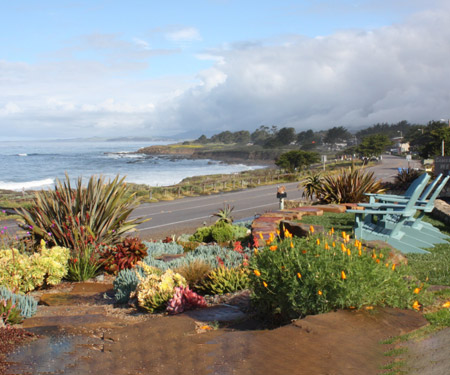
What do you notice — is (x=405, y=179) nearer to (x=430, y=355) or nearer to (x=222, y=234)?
(x=222, y=234)

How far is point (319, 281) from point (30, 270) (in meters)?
4.87

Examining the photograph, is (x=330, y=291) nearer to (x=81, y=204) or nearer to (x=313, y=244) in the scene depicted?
(x=313, y=244)

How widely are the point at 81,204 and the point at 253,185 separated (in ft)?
102

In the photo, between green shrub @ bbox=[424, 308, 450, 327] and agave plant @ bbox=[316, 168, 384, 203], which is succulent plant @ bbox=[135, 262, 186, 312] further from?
agave plant @ bbox=[316, 168, 384, 203]

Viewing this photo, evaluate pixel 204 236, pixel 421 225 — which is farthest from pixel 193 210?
pixel 421 225

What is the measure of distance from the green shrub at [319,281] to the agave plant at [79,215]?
4.77 m

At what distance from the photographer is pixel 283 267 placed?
4656 millimetres

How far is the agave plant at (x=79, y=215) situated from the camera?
897 centimetres

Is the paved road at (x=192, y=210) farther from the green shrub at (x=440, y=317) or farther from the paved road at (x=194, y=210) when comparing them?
the green shrub at (x=440, y=317)

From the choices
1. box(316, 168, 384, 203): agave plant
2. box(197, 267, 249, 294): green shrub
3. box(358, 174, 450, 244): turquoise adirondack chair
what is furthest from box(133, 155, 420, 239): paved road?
box(197, 267, 249, 294): green shrub

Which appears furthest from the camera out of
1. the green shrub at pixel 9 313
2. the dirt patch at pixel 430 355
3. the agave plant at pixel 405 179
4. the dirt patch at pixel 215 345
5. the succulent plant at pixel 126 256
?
the agave plant at pixel 405 179

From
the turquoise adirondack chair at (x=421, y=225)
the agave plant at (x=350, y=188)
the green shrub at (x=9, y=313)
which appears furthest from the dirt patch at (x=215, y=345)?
the agave plant at (x=350, y=188)

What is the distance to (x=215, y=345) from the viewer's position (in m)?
4.15

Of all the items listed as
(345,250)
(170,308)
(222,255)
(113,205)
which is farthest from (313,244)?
(113,205)
